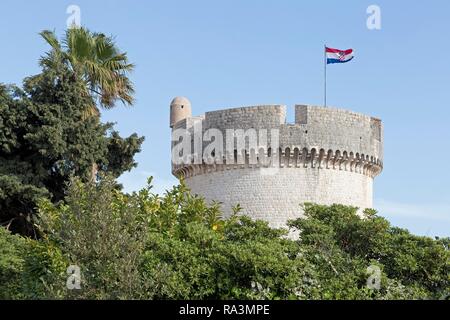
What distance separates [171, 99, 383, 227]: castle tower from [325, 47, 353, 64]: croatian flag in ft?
8.21

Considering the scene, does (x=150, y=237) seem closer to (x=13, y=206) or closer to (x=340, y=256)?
(x=340, y=256)

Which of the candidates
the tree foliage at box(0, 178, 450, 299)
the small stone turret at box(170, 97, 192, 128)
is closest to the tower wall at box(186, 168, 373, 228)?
the small stone turret at box(170, 97, 192, 128)

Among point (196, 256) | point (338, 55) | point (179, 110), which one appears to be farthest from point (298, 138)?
point (196, 256)

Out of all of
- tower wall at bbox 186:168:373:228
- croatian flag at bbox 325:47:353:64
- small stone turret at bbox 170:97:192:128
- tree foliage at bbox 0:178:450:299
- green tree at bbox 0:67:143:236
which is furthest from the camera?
small stone turret at bbox 170:97:192:128

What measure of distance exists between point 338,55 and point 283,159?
4888 mm

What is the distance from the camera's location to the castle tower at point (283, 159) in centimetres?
2714

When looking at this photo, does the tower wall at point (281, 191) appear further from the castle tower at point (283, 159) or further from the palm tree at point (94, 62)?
the palm tree at point (94, 62)

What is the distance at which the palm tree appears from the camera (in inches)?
934

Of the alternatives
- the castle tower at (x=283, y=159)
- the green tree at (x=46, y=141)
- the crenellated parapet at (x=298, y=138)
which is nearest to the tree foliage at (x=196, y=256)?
the green tree at (x=46, y=141)

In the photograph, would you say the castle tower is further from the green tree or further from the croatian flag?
the green tree

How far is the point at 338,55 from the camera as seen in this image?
29.5m

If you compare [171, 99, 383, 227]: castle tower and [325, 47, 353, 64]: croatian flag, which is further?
[325, 47, 353, 64]: croatian flag

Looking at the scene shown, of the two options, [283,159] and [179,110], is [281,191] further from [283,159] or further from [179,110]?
[179,110]

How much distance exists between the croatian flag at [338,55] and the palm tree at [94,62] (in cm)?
855
